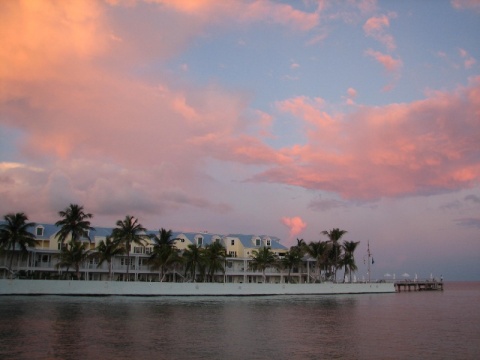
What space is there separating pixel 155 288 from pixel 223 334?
151 ft

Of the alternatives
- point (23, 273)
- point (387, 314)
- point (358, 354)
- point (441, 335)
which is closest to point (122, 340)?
point (358, 354)

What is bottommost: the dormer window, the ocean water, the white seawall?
the ocean water

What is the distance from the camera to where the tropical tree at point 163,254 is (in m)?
85.3

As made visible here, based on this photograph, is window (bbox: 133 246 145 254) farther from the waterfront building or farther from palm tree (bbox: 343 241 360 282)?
palm tree (bbox: 343 241 360 282)

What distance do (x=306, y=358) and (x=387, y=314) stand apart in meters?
33.2

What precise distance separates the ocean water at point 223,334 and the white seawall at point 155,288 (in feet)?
54.5

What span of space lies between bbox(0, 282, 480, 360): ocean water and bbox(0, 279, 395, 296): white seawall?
16.6m

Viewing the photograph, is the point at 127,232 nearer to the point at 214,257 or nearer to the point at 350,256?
the point at 214,257

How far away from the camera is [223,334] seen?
125ft

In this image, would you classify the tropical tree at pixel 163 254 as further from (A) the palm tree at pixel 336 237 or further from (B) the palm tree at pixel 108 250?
(A) the palm tree at pixel 336 237

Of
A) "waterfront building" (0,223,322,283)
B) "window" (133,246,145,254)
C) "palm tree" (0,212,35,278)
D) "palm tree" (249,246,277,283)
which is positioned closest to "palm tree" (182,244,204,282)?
"waterfront building" (0,223,322,283)

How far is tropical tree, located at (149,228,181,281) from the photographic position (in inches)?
3359

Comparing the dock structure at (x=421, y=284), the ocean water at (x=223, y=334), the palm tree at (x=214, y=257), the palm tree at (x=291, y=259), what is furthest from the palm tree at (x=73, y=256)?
the dock structure at (x=421, y=284)

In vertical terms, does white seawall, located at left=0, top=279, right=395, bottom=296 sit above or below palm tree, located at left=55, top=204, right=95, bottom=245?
below
